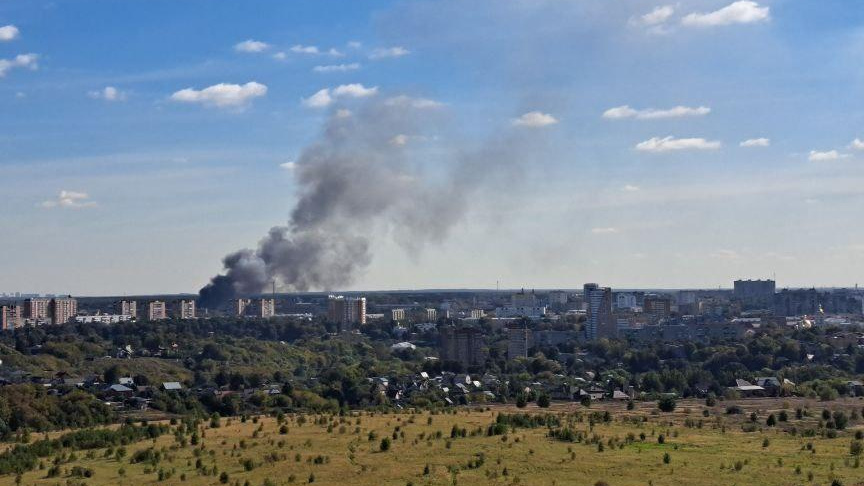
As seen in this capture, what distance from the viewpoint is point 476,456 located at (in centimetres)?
4003

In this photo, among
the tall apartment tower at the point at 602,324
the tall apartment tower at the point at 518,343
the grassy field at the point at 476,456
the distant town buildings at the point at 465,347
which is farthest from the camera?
the tall apartment tower at the point at 602,324

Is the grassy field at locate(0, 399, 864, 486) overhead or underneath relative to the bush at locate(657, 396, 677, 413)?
overhead

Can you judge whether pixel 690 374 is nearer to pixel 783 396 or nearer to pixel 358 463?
pixel 783 396

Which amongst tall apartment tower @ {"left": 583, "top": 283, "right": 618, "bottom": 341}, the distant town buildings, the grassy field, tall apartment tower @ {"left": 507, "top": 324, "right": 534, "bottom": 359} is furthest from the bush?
tall apartment tower @ {"left": 583, "top": 283, "right": 618, "bottom": 341}

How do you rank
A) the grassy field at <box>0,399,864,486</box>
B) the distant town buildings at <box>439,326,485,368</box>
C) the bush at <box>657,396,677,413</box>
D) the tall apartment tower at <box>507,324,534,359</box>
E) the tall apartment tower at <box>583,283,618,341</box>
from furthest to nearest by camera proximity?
the tall apartment tower at <box>583,283,618,341</box> < the tall apartment tower at <box>507,324,534,359</box> < the distant town buildings at <box>439,326,485,368</box> < the bush at <box>657,396,677,413</box> < the grassy field at <box>0,399,864,486</box>

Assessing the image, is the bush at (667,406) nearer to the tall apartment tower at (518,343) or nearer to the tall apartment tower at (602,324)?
the tall apartment tower at (518,343)

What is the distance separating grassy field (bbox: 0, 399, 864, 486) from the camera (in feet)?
119

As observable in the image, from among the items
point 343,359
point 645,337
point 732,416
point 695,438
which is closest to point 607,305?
point 645,337

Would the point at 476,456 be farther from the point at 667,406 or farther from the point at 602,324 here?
the point at 602,324

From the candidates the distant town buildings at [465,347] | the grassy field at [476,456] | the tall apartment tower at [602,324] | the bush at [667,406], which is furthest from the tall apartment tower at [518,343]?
the grassy field at [476,456]

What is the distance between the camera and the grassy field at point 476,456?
119ft

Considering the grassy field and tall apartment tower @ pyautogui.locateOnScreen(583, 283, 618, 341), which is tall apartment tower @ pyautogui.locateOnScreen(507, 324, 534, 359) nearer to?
tall apartment tower @ pyautogui.locateOnScreen(583, 283, 618, 341)

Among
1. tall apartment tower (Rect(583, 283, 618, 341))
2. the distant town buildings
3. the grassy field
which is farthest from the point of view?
tall apartment tower (Rect(583, 283, 618, 341))

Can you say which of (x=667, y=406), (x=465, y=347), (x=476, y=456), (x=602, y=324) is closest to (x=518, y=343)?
(x=465, y=347)
